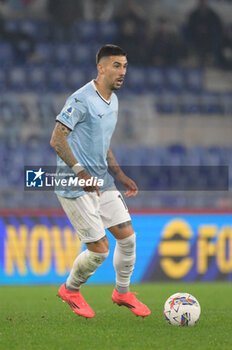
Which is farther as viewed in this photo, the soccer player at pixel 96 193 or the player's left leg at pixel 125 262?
the player's left leg at pixel 125 262

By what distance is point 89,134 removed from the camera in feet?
16.1

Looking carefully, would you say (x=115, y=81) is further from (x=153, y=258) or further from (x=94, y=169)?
(x=153, y=258)

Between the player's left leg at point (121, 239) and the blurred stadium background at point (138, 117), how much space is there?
180 inches

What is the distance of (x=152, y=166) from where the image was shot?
1277cm

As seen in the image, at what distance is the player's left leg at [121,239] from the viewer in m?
5.04

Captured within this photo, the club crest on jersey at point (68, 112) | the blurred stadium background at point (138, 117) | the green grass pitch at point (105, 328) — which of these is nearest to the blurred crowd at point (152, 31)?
the blurred stadium background at point (138, 117)

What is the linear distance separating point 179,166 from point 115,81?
799 cm

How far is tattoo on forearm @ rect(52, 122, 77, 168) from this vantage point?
4.62 m

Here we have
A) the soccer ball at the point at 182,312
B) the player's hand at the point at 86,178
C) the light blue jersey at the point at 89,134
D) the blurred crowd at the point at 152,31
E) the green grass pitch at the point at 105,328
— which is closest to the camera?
the green grass pitch at the point at 105,328

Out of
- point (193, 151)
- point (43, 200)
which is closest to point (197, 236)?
point (43, 200)

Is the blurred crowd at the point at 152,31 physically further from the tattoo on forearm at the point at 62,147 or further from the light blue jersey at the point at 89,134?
the tattoo on forearm at the point at 62,147

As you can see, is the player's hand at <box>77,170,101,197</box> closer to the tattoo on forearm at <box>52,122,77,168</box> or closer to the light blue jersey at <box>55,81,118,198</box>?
the tattoo on forearm at <box>52,122,77,168</box>

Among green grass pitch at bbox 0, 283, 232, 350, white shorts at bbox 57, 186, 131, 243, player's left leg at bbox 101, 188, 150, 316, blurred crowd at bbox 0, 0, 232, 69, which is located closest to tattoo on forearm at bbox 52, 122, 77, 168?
white shorts at bbox 57, 186, 131, 243

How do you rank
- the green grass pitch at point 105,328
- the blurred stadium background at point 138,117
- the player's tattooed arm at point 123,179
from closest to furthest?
the green grass pitch at point 105,328
the player's tattooed arm at point 123,179
the blurred stadium background at point 138,117
